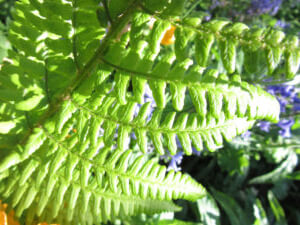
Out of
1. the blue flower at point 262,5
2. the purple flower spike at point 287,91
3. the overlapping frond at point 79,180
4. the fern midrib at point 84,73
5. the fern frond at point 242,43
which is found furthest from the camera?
the blue flower at point 262,5

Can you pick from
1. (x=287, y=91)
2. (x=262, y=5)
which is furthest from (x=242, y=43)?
(x=262, y=5)

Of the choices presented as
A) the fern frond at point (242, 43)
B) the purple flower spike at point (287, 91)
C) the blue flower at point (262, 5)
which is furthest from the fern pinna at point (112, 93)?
the blue flower at point (262, 5)

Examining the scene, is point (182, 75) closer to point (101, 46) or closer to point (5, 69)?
point (101, 46)

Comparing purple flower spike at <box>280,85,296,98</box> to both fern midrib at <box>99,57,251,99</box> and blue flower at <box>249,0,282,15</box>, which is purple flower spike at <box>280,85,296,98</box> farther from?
fern midrib at <box>99,57,251,99</box>

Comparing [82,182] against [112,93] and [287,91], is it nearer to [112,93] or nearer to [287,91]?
[112,93]

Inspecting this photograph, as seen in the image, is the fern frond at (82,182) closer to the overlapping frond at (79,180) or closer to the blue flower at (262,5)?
the overlapping frond at (79,180)

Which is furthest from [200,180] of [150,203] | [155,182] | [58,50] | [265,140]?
[58,50]

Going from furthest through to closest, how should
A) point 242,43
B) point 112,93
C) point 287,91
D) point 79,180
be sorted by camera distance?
point 287,91 → point 79,180 → point 112,93 → point 242,43

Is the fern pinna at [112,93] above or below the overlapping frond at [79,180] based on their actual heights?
above
